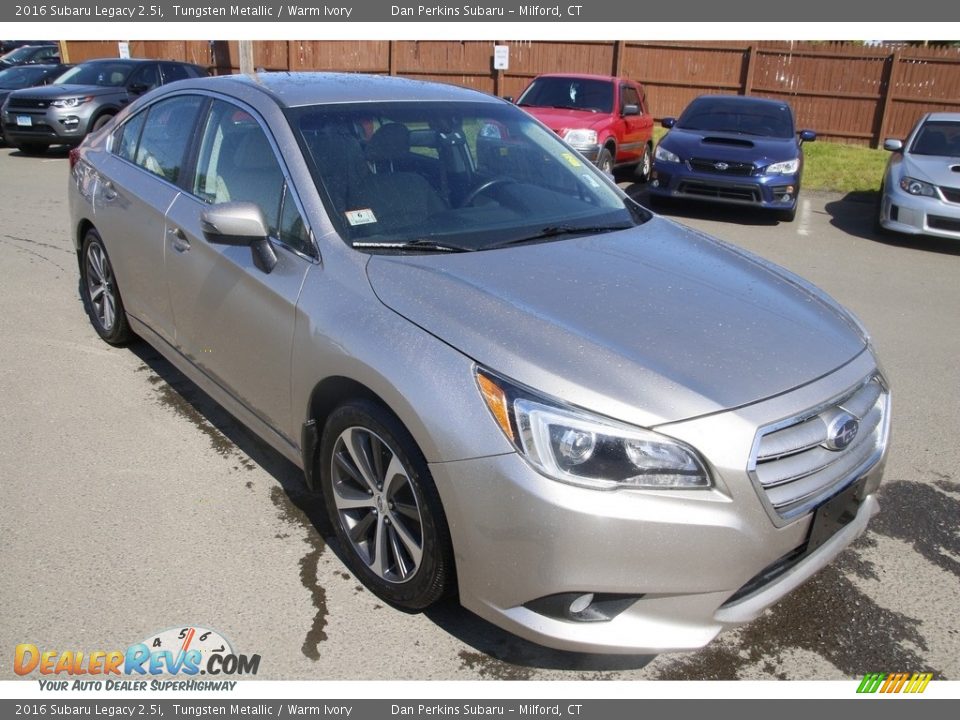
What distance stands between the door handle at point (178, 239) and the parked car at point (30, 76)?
15.2 meters

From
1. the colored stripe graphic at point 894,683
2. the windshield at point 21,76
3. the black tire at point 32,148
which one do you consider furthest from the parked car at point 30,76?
the colored stripe graphic at point 894,683

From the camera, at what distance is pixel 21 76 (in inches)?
651

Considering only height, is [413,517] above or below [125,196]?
below

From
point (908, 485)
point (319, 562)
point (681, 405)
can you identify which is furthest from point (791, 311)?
point (319, 562)

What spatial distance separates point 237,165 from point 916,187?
335 inches

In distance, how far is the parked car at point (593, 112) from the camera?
37.4 ft

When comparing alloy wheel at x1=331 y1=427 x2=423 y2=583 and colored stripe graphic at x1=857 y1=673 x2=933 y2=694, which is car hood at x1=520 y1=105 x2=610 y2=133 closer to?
alloy wheel at x1=331 y1=427 x2=423 y2=583

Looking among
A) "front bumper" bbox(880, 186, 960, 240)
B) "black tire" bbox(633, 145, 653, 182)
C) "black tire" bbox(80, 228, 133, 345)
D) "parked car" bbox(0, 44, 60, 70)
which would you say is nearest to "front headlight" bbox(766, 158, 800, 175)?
"front bumper" bbox(880, 186, 960, 240)

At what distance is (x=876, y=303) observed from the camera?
7.10 m

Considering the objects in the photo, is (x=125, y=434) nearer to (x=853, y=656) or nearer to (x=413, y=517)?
(x=413, y=517)

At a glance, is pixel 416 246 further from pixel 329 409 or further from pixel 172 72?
pixel 172 72

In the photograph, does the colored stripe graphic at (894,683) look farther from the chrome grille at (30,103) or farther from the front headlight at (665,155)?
the chrome grille at (30,103)

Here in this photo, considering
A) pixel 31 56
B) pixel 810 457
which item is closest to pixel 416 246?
pixel 810 457

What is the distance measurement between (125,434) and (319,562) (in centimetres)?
164
